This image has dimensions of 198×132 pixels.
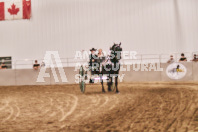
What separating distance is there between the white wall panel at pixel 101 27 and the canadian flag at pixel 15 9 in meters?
0.67

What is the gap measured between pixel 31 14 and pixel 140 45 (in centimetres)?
956

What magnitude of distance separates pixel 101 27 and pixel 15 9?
728 cm

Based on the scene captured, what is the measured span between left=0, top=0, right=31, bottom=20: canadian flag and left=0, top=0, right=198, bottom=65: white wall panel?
67 centimetres

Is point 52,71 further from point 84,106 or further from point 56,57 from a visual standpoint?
point 84,106

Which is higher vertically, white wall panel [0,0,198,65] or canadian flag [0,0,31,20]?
canadian flag [0,0,31,20]

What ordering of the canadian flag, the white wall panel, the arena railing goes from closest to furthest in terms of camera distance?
the arena railing < the white wall panel < the canadian flag

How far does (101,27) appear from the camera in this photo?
26.1 meters

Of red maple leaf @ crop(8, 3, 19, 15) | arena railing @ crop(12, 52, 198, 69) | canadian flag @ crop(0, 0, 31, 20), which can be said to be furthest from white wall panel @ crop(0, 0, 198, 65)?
red maple leaf @ crop(8, 3, 19, 15)

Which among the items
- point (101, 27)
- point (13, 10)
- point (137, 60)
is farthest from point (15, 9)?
point (137, 60)

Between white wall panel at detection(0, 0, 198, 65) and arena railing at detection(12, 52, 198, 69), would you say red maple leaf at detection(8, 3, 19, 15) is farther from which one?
arena railing at detection(12, 52, 198, 69)

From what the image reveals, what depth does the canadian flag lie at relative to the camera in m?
26.2

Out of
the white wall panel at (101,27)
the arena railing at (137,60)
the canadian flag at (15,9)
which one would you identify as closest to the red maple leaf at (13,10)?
the canadian flag at (15,9)

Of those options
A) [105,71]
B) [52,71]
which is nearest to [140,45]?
[52,71]

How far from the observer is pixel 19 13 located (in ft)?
86.6
